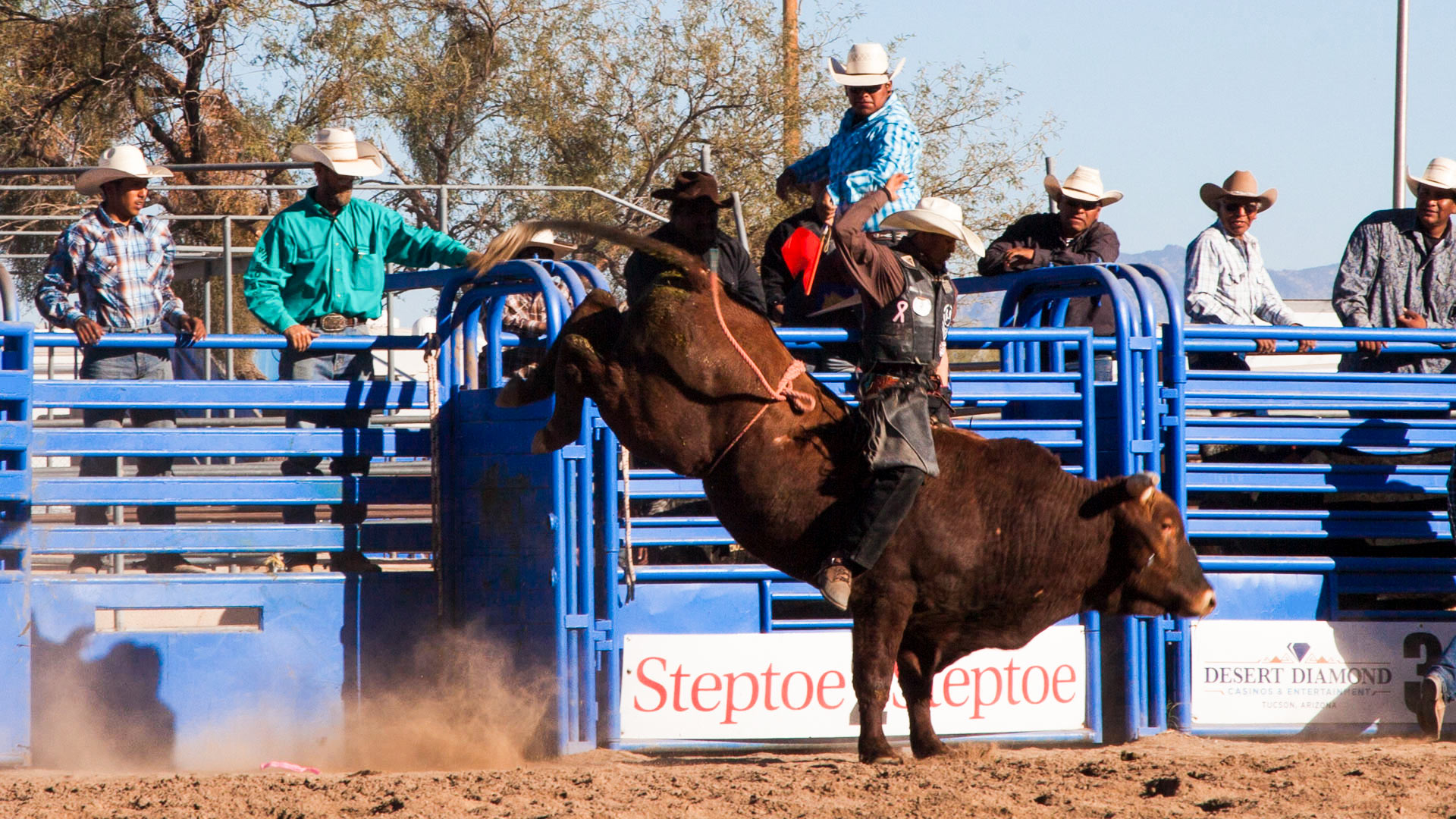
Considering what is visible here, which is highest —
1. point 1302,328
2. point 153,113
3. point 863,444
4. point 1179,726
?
point 153,113

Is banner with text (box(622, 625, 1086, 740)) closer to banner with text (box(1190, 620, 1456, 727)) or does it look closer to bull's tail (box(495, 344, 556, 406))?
banner with text (box(1190, 620, 1456, 727))

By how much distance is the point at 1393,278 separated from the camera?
8578 millimetres

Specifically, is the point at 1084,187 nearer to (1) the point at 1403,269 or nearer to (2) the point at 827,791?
(1) the point at 1403,269

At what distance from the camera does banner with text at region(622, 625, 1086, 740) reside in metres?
6.71

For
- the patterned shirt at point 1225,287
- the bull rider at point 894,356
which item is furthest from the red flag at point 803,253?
the patterned shirt at point 1225,287

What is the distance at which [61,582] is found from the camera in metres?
6.65

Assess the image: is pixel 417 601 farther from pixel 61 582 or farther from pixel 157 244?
pixel 157 244

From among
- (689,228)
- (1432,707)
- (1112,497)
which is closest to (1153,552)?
(1112,497)

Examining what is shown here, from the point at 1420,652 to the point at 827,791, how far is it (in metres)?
3.92

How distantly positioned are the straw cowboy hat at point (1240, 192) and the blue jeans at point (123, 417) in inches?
229

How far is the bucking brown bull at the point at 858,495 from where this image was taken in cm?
577

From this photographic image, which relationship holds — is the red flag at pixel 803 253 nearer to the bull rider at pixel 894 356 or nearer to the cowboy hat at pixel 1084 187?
the bull rider at pixel 894 356

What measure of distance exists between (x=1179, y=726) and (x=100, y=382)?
5181mm

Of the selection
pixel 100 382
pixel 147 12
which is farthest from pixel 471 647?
pixel 147 12
